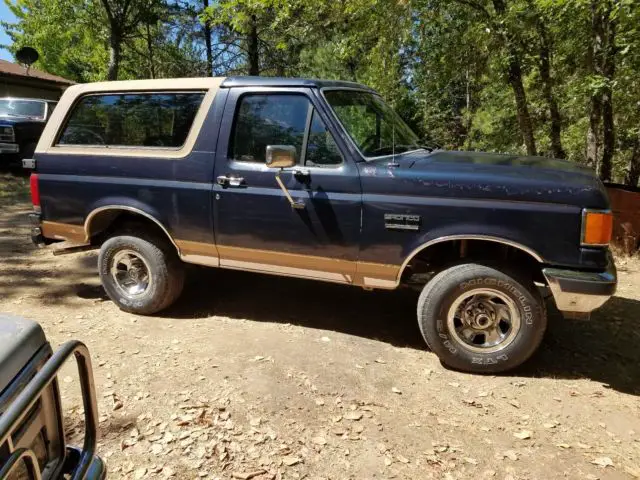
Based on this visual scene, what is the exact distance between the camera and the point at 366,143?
4.01 meters

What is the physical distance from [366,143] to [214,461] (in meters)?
2.52

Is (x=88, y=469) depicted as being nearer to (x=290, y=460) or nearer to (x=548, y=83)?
(x=290, y=460)

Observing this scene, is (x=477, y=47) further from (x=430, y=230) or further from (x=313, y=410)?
(x=313, y=410)

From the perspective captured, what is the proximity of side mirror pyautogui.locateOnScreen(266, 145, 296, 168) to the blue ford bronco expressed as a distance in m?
0.01

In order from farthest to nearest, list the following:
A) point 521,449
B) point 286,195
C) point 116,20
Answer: point 116,20, point 286,195, point 521,449

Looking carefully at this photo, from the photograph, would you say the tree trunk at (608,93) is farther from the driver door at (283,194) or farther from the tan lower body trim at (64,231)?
the tan lower body trim at (64,231)

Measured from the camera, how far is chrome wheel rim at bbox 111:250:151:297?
469 centimetres

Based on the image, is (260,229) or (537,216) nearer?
(537,216)

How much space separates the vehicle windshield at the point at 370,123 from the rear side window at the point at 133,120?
3.99ft

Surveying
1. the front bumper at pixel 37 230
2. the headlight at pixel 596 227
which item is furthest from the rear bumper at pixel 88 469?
the front bumper at pixel 37 230

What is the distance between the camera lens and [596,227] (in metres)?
3.24

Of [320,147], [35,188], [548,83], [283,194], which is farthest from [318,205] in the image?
[548,83]

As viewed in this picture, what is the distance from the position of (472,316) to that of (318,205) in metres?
1.40

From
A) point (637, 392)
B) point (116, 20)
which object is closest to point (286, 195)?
point (637, 392)
